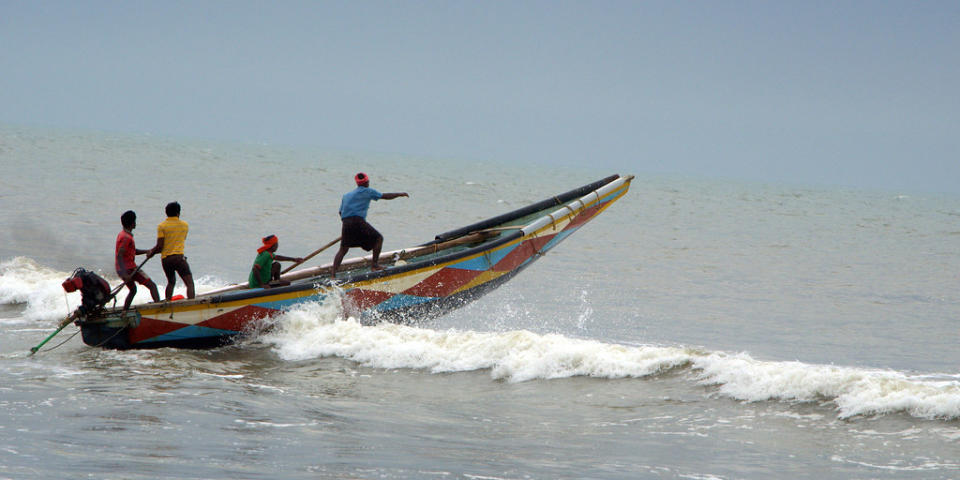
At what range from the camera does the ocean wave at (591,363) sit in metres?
8.84

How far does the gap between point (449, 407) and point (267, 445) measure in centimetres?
224

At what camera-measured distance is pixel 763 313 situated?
16.3 m

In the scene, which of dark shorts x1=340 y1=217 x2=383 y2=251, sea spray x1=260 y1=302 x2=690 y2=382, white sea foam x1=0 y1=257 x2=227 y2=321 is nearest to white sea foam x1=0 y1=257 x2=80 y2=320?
white sea foam x1=0 y1=257 x2=227 y2=321

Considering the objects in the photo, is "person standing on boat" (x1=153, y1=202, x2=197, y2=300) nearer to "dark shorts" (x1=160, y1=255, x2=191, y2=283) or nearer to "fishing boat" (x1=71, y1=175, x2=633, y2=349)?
"dark shorts" (x1=160, y1=255, x2=191, y2=283)

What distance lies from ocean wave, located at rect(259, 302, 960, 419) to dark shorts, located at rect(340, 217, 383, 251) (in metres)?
0.80

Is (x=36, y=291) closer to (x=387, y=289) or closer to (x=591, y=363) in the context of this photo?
(x=387, y=289)

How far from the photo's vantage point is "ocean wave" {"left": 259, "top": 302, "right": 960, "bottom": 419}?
8.84m

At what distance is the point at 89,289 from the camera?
395 inches

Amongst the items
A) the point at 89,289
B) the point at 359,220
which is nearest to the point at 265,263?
the point at 359,220

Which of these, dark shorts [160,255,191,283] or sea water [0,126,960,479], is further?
dark shorts [160,255,191,283]

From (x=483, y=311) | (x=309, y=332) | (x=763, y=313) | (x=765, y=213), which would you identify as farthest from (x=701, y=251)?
(x=765, y=213)

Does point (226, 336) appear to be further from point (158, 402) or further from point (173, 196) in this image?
point (173, 196)

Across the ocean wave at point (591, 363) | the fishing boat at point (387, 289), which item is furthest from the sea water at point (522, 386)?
the fishing boat at point (387, 289)

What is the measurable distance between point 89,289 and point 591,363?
545cm
